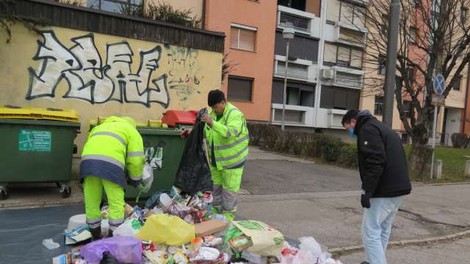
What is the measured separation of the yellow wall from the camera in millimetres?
8758

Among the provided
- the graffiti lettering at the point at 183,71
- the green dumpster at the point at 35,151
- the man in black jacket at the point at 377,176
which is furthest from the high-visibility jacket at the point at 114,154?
the graffiti lettering at the point at 183,71

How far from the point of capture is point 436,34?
16.6m

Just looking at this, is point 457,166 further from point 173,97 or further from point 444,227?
point 173,97

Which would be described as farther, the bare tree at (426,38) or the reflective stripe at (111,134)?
the bare tree at (426,38)

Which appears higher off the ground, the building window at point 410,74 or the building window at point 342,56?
the building window at point 342,56

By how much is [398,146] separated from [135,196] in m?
4.18

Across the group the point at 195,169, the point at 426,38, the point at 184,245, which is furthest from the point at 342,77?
the point at 184,245

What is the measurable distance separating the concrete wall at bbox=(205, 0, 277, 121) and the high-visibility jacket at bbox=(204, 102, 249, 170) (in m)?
18.0

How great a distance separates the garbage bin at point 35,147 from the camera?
712cm

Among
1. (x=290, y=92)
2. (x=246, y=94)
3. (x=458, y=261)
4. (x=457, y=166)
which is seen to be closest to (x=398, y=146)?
(x=458, y=261)

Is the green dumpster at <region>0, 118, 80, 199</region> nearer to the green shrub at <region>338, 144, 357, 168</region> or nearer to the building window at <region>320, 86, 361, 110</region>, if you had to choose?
the green shrub at <region>338, 144, 357, 168</region>

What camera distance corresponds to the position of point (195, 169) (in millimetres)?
6637

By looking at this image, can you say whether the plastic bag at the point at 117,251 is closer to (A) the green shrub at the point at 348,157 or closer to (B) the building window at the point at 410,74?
(A) the green shrub at the point at 348,157

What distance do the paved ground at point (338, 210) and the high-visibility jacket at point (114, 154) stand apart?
8.27 ft
